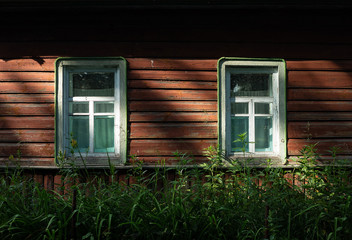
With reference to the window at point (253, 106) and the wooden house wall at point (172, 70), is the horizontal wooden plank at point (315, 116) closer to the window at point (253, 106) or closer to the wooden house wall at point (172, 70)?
the wooden house wall at point (172, 70)

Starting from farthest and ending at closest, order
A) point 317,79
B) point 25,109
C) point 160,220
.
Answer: point 317,79 → point 25,109 → point 160,220

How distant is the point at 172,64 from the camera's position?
4.19 metres

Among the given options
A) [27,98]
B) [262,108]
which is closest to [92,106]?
[27,98]

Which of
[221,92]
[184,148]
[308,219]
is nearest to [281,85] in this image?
[221,92]

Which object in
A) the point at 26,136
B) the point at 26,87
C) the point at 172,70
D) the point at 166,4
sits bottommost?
the point at 26,136

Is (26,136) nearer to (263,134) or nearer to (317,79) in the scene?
(263,134)

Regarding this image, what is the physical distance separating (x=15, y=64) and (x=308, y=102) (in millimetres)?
4625

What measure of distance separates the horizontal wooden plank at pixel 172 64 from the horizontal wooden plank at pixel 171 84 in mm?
219

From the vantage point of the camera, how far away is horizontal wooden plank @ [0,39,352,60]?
13.7 feet

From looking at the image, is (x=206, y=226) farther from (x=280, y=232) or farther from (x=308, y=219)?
Answer: (x=308, y=219)

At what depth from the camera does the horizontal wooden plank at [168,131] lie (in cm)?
414

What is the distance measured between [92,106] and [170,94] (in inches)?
49.4

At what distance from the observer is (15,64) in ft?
13.7

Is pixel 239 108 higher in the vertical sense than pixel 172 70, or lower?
lower
